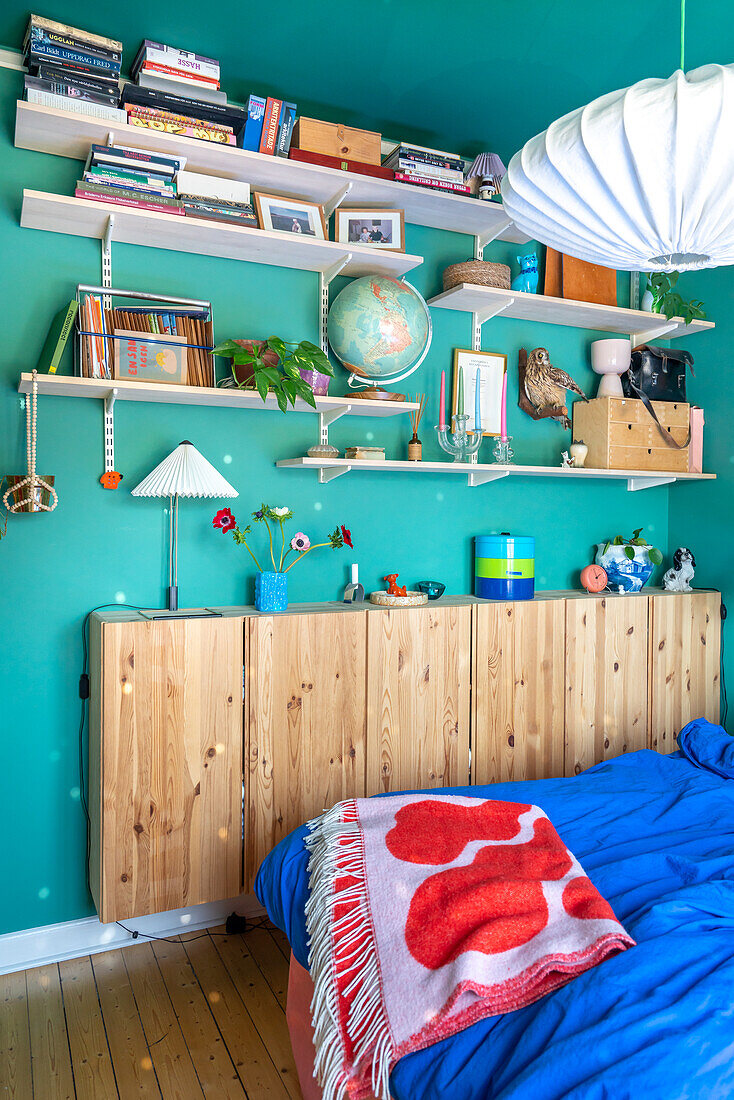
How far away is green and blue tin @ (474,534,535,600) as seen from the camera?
9.23 feet

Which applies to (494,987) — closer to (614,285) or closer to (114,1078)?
(114,1078)

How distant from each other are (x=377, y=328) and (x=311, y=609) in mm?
966

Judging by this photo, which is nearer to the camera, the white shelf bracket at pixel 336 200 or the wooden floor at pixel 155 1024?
the wooden floor at pixel 155 1024

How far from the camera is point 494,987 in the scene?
114 cm

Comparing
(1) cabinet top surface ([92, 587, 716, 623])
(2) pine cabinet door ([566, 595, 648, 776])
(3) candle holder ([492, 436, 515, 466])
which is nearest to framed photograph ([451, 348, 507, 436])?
(3) candle holder ([492, 436, 515, 466])

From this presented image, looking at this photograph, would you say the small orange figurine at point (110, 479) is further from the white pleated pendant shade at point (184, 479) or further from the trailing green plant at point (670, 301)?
the trailing green plant at point (670, 301)

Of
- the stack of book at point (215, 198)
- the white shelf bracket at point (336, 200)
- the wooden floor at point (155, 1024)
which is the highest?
the white shelf bracket at point (336, 200)

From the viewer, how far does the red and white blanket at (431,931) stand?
1.15 meters

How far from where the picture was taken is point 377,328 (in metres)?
2.47

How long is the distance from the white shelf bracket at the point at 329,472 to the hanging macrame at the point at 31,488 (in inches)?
35.6

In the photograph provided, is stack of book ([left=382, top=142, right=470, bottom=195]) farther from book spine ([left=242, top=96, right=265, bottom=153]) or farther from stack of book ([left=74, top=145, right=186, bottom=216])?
stack of book ([left=74, top=145, right=186, bottom=216])

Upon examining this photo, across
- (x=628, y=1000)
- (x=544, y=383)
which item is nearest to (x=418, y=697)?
(x=544, y=383)

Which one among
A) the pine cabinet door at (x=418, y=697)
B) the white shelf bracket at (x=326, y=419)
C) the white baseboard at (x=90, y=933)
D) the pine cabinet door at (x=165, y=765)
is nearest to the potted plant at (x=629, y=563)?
the pine cabinet door at (x=418, y=697)

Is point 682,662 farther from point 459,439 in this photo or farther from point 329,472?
point 329,472
